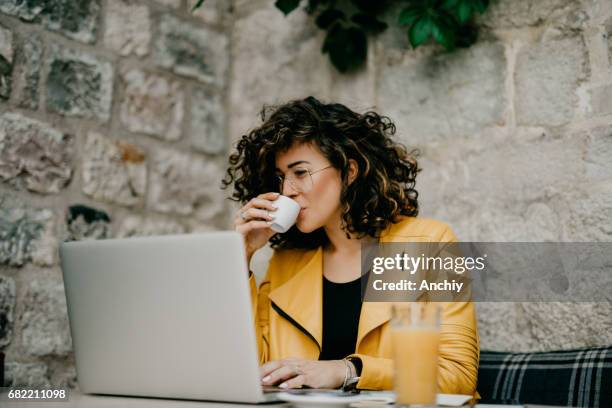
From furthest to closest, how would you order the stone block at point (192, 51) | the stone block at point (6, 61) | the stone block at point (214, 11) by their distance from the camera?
the stone block at point (214, 11), the stone block at point (192, 51), the stone block at point (6, 61)

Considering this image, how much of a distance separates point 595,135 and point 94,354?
4.50 ft

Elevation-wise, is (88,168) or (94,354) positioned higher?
(88,168)

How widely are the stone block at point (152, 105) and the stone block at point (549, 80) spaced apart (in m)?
1.17

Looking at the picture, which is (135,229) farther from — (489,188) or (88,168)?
(489,188)

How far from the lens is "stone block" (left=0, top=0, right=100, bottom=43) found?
2010mm

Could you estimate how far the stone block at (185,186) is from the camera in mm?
2365

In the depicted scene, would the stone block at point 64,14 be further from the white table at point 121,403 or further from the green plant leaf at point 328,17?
the white table at point 121,403

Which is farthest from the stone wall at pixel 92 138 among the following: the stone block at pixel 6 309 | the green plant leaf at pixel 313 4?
the green plant leaf at pixel 313 4

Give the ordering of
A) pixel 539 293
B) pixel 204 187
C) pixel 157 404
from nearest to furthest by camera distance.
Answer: pixel 157 404
pixel 539 293
pixel 204 187

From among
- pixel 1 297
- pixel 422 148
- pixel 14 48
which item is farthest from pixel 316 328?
pixel 14 48

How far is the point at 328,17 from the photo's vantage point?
7.68 ft

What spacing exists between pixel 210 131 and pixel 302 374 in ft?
4.59

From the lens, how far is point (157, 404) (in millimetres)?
1148

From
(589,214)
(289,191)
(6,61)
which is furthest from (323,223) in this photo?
(6,61)
